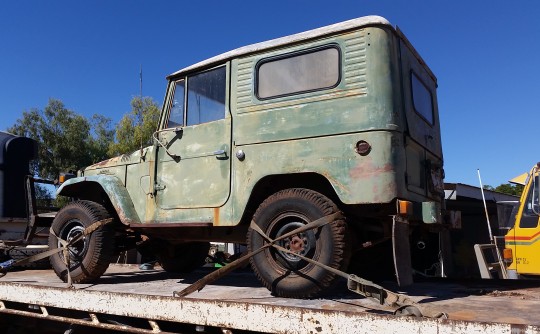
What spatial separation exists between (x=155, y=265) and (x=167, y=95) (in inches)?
122

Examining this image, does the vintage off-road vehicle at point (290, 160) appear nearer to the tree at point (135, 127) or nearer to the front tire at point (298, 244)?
the front tire at point (298, 244)

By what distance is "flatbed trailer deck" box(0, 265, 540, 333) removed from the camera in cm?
242

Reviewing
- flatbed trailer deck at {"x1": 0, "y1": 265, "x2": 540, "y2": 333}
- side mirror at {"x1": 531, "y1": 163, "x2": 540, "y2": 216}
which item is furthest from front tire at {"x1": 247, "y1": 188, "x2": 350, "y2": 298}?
side mirror at {"x1": 531, "y1": 163, "x2": 540, "y2": 216}

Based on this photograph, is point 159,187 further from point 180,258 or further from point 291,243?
point 180,258

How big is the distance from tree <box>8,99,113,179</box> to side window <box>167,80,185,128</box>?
1014 inches

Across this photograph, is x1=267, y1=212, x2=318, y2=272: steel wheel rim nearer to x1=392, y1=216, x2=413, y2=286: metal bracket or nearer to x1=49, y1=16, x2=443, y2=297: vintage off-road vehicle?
x1=49, y1=16, x2=443, y2=297: vintage off-road vehicle

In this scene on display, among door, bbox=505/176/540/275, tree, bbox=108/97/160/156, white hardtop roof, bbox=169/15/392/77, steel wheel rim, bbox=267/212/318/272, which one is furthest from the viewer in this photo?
tree, bbox=108/97/160/156

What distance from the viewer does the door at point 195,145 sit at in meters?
4.25

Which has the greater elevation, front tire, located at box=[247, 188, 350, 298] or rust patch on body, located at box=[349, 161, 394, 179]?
rust patch on body, located at box=[349, 161, 394, 179]

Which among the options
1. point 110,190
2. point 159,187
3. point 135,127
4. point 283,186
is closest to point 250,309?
point 283,186

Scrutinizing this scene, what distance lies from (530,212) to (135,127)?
2366cm

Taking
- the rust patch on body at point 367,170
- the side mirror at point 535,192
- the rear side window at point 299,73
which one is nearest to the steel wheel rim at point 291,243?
the rust patch on body at point 367,170

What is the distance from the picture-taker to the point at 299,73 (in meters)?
4.06

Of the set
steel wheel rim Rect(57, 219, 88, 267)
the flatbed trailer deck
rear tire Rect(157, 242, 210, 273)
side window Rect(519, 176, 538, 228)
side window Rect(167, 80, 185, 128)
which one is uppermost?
side window Rect(167, 80, 185, 128)
